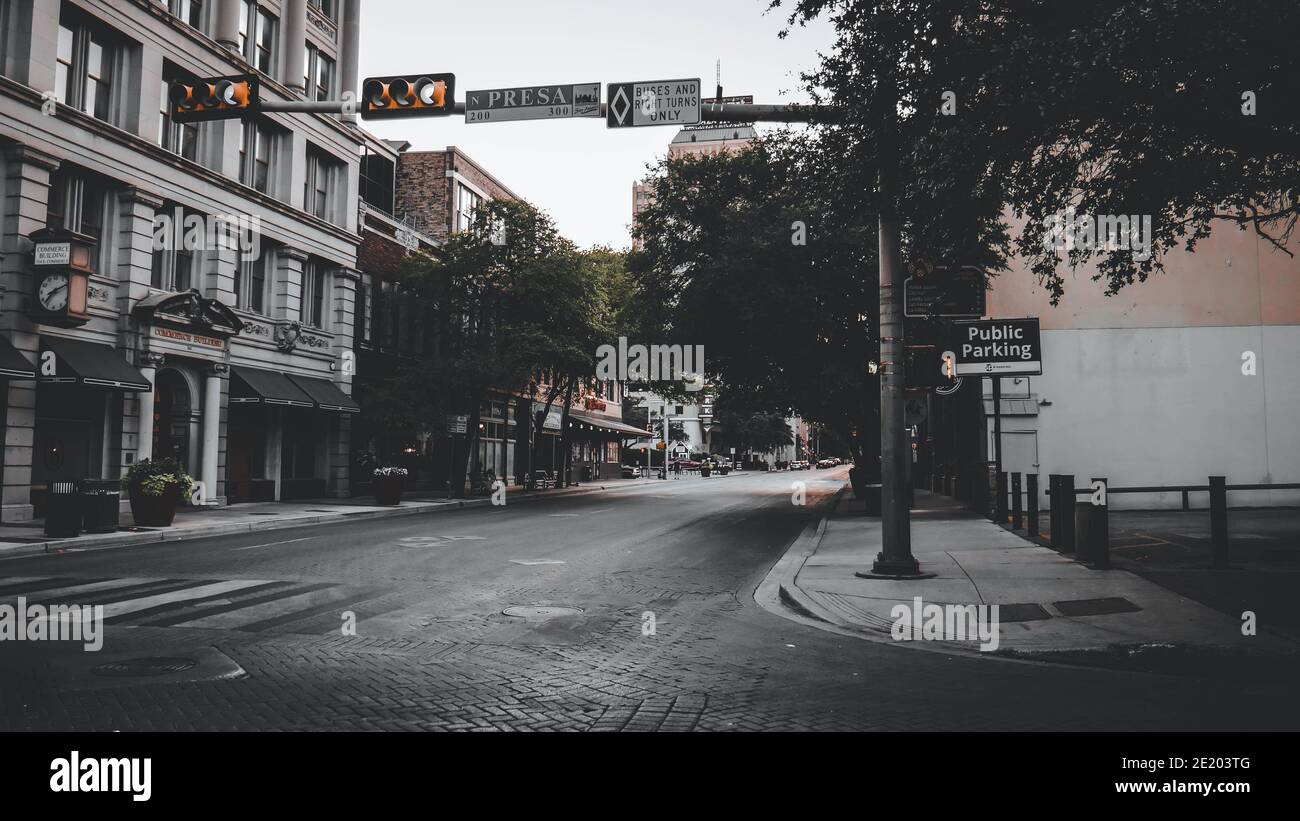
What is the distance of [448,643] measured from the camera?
293 inches

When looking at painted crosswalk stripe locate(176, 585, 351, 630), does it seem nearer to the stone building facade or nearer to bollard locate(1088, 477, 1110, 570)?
bollard locate(1088, 477, 1110, 570)

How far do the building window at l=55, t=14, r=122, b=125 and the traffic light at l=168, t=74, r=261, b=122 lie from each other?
13.1 m

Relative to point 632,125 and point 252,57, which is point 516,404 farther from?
point 632,125

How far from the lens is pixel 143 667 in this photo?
628 centimetres

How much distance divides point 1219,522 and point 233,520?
61.2 feet

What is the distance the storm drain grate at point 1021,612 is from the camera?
334 inches

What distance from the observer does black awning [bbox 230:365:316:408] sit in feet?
86.7

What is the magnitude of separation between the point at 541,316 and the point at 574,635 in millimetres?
26897

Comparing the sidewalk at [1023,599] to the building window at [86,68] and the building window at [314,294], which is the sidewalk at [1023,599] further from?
the building window at [314,294]

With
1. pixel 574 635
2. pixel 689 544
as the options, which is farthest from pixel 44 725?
Answer: pixel 689 544

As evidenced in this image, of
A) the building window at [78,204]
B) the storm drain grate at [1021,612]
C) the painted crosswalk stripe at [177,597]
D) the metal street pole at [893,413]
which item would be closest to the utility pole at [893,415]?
the metal street pole at [893,413]

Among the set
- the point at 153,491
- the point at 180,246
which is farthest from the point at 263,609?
the point at 180,246

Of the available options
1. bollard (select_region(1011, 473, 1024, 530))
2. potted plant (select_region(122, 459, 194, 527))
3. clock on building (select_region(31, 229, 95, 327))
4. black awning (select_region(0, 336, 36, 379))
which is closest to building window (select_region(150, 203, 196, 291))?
clock on building (select_region(31, 229, 95, 327))
